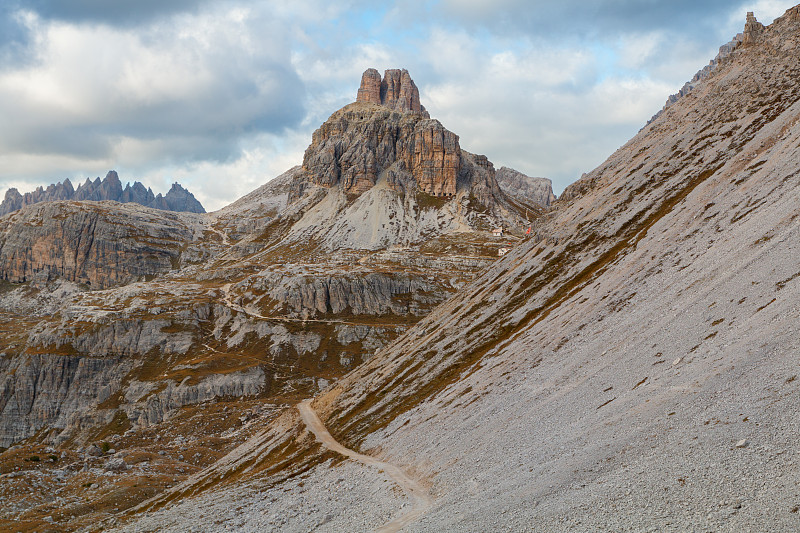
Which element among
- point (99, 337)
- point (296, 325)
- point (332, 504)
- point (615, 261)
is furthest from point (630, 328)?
point (99, 337)

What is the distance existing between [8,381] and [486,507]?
197 m

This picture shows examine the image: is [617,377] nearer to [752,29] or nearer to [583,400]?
[583,400]

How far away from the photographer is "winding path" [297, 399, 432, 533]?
Answer: 38656mm

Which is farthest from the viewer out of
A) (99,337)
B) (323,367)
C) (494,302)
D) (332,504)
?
(99,337)

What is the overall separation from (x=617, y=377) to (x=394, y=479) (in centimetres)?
2235

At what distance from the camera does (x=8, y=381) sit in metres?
175

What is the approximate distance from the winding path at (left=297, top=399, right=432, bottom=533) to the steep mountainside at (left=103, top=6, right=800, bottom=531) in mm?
1211

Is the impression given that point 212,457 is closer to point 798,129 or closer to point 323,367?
point 323,367

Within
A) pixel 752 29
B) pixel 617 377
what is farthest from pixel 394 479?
pixel 752 29

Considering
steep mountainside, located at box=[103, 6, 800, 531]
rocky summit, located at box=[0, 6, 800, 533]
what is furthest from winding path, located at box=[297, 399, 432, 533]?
steep mountainside, located at box=[103, 6, 800, 531]

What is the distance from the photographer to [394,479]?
49.2 m

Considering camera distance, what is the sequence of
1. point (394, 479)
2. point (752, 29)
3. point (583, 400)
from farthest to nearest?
point (752, 29) < point (394, 479) < point (583, 400)

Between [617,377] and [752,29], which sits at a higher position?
[752,29]

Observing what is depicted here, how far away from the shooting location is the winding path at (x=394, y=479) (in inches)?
1522
